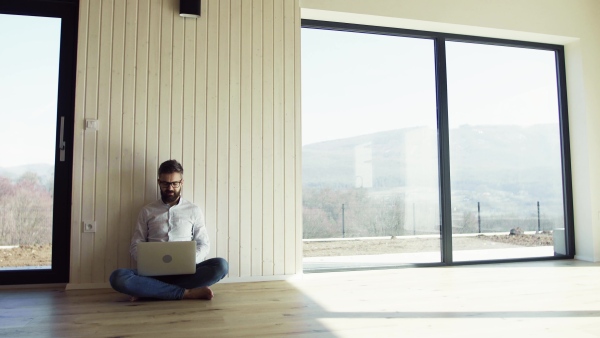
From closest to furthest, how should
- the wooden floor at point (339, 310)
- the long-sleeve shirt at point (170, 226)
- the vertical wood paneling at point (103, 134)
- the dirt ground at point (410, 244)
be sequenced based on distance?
the wooden floor at point (339, 310) < the long-sleeve shirt at point (170, 226) < the vertical wood paneling at point (103, 134) < the dirt ground at point (410, 244)

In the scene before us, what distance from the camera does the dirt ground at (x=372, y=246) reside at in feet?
11.0

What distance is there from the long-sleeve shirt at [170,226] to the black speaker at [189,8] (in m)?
1.51

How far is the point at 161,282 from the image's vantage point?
2902mm

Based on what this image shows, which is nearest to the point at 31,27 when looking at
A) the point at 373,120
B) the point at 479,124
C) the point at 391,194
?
the point at 373,120

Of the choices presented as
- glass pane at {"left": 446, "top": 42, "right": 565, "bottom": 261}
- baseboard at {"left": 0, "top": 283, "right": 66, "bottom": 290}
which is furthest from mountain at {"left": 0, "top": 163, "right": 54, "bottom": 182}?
glass pane at {"left": 446, "top": 42, "right": 565, "bottom": 261}

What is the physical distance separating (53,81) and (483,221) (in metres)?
4.26

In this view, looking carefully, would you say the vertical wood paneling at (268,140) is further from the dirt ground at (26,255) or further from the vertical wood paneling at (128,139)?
the dirt ground at (26,255)

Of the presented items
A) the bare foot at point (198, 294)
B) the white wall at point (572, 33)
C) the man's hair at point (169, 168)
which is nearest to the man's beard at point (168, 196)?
the man's hair at point (169, 168)

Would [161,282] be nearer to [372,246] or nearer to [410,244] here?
[372,246]

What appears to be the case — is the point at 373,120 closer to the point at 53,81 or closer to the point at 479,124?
the point at 479,124

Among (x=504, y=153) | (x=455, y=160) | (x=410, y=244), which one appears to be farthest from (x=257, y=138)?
(x=504, y=153)

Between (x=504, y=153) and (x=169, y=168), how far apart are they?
353cm

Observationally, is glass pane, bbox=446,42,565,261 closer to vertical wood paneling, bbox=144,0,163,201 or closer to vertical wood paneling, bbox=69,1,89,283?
vertical wood paneling, bbox=144,0,163,201

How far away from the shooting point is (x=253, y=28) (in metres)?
3.74
